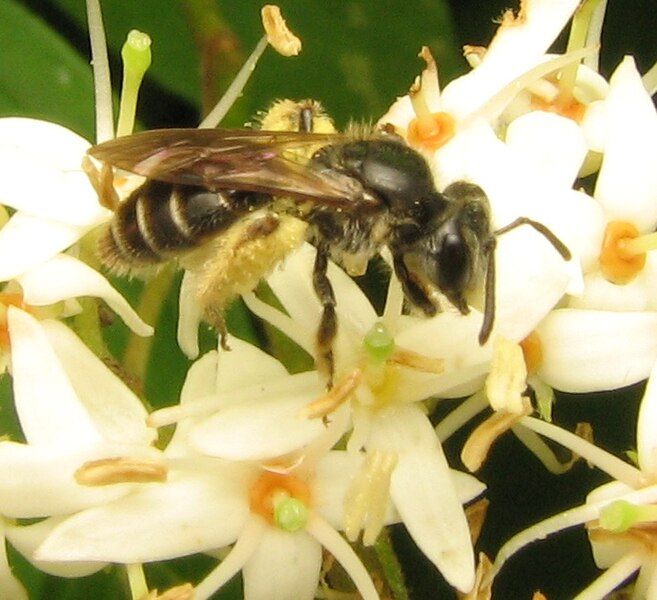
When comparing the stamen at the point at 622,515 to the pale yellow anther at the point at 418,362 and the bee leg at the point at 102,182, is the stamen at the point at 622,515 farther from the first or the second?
the bee leg at the point at 102,182

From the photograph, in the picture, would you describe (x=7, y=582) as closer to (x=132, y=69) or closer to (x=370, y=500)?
(x=370, y=500)

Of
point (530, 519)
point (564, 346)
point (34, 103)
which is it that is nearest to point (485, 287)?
point (564, 346)

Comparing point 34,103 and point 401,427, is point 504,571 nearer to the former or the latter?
point 401,427

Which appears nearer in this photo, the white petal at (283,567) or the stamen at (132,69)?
the white petal at (283,567)

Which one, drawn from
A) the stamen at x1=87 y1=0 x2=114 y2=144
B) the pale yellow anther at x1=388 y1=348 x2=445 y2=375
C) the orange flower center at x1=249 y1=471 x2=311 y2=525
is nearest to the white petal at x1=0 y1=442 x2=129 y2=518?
the orange flower center at x1=249 y1=471 x2=311 y2=525

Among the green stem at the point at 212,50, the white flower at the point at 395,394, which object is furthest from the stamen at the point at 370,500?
the green stem at the point at 212,50

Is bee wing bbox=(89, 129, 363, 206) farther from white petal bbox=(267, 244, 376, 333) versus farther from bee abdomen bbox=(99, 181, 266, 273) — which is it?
white petal bbox=(267, 244, 376, 333)

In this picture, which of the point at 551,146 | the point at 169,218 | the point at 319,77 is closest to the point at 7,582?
the point at 169,218
